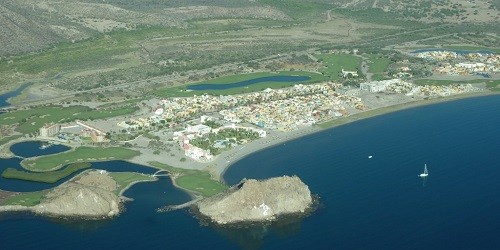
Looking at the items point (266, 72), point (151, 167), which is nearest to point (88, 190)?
point (151, 167)

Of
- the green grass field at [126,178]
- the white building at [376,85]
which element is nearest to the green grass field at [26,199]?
the green grass field at [126,178]

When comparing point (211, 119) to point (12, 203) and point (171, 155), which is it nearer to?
point (171, 155)

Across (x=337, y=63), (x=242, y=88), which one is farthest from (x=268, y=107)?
(x=337, y=63)

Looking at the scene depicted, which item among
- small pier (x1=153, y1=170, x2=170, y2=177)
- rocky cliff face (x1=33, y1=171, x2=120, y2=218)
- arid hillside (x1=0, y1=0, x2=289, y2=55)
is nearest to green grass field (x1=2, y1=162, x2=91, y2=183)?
rocky cliff face (x1=33, y1=171, x2=120, y2=218)

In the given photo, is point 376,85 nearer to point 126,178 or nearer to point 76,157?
point 76,157

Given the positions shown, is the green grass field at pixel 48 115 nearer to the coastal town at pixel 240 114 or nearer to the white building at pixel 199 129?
the coastal town at pixel 240 114

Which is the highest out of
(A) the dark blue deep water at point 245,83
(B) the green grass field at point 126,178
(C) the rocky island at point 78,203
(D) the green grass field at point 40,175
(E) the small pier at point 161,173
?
(C) the rocky island at point 78,203
